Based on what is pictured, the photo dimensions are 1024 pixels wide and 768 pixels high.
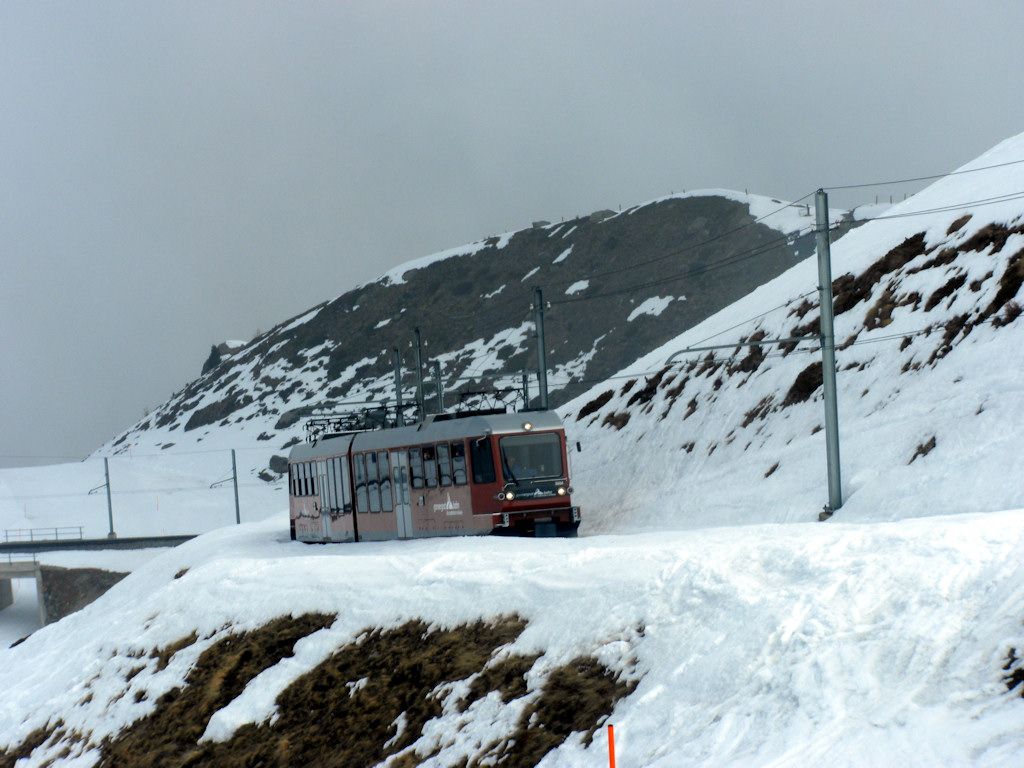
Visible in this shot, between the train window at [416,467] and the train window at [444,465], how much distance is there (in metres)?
0.95

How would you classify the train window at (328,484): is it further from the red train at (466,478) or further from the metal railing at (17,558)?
the metal railing at (17,558)

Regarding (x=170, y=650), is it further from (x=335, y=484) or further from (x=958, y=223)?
(x=958, y=223)

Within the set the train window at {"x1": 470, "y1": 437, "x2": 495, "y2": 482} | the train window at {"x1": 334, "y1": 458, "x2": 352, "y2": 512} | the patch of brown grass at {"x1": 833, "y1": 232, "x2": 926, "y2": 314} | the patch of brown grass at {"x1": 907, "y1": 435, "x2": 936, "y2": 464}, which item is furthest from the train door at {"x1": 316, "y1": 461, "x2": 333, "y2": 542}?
the patch of brown grass at {"x1": 833, "y1": 232, "x2": 926, "y2": 314}

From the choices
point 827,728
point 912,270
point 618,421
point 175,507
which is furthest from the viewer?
point 175,507

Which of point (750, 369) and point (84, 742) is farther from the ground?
point (750, 369)

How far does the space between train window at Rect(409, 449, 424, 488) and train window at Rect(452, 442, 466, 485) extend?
5.50ft

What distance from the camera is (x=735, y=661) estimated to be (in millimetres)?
11148

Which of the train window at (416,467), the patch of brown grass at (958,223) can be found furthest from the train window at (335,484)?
the patch of brown grass at (958,223)

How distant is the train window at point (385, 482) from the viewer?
110 feet

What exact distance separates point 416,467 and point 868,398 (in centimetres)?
1307

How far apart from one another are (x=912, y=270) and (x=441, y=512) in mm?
19219

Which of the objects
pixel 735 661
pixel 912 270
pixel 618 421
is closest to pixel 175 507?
pixel 618 421

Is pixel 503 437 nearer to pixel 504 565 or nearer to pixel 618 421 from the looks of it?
pixel 504 565

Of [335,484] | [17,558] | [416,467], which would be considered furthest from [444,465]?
[17,558]
